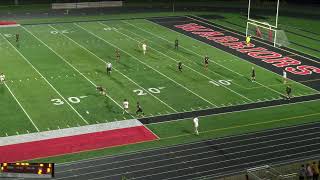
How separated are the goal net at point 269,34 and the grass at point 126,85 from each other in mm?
6169

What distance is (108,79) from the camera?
43062mm

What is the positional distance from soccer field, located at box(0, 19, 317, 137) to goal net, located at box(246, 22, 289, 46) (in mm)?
6095

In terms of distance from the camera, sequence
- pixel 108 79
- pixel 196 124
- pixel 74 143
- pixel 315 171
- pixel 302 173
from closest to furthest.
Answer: pixel 302 173 → pixel 315 171 → pixel 74 143 → pixel 196 124 → pixel 108 79

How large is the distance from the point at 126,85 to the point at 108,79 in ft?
6.76

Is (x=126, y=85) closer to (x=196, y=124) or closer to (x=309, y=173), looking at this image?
(x=196, y=124)

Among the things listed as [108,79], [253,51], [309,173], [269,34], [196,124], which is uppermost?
[269,34]

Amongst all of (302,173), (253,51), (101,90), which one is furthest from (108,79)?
(302,173)

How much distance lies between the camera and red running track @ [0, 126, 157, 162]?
29672 millimetres

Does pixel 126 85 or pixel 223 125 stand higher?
pixel 126 85

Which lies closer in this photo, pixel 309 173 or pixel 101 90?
pixel 309 173

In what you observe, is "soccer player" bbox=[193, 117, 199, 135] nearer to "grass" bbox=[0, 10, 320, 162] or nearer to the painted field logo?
"grass" bbox=[0, 10, 320, 162]

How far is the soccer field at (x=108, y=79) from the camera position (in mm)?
36344

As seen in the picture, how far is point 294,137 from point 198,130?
5746 mm

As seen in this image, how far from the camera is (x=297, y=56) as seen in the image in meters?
51.8
